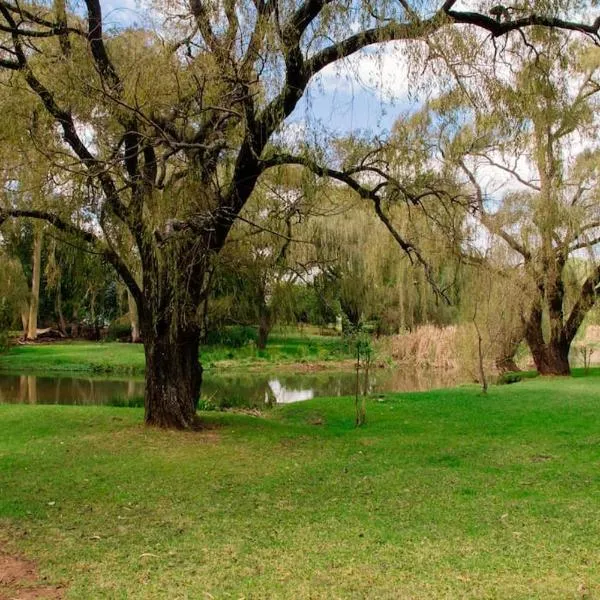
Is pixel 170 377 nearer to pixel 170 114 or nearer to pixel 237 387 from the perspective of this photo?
pixel 170 114

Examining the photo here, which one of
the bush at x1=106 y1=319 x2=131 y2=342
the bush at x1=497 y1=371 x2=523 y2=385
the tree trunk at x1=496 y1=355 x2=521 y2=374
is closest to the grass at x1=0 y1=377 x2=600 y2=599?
the bush at x1=497 y1=371 x2=523 y2=385

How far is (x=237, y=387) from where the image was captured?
1689 cm

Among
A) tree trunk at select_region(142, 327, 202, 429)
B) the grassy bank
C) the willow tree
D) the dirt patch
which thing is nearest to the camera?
the dirt patch

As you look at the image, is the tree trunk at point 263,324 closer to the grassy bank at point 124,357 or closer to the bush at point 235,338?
the grassy bank at point 124,357

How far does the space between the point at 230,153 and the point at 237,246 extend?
1.37 meters

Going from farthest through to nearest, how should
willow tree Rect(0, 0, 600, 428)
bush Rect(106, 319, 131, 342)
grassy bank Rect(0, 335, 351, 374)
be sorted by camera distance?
bush Rect(106, 319, 131, 342) < grassy bank Rect(0, 335, 351, 374) < willow tree Rect(0, 0, 600, 428)

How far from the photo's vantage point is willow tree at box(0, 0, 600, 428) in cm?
550

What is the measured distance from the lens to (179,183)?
6.91m

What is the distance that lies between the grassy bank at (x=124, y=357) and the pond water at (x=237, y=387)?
1.94 metres

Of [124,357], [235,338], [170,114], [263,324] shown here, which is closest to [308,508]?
[170,114]

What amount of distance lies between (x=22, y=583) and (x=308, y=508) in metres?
1.89

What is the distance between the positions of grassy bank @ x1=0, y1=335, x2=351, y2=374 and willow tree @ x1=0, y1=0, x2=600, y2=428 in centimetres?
1405

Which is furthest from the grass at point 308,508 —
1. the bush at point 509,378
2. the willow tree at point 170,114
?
the bush at point 509,378

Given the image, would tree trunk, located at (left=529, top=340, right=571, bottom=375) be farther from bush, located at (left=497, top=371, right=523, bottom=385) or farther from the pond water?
the pond water
